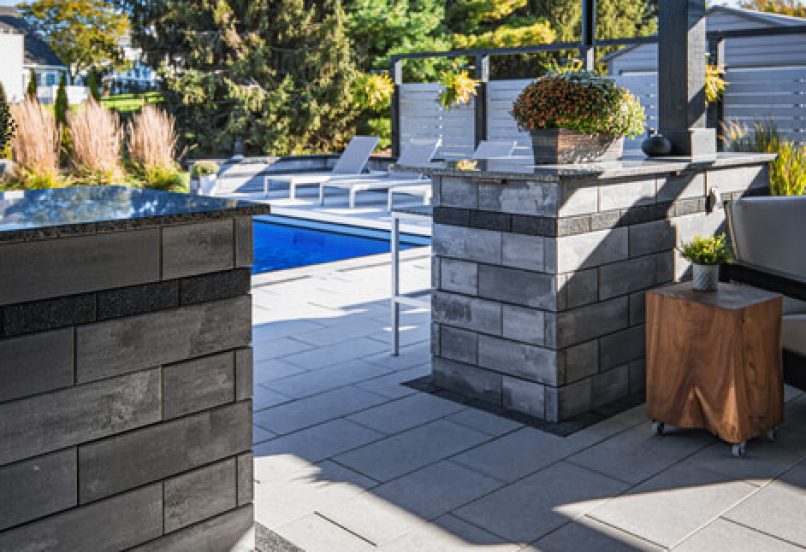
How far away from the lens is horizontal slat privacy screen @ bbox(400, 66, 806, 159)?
10.8m

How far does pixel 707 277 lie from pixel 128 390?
2.29m

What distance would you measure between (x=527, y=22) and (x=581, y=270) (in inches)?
710

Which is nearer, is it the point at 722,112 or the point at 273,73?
the point at 722,112

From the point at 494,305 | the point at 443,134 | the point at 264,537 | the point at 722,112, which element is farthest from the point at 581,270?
the point at 443,134

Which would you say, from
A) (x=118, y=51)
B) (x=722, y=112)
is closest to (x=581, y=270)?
(x=722, y=112)

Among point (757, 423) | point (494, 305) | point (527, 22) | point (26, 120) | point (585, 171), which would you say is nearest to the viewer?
point (757, 423)

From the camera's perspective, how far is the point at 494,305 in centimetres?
388

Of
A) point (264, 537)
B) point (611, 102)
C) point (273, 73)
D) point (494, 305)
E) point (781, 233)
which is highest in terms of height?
point (273, 73)

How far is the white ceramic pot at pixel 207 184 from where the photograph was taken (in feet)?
42.7

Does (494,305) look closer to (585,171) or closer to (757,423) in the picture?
(585,171)

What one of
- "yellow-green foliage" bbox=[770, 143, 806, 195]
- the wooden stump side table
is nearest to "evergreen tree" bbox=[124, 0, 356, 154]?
"yellow-green foliage" bbox=[770, 143, 806, 195]

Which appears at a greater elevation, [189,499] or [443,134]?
[443,134]

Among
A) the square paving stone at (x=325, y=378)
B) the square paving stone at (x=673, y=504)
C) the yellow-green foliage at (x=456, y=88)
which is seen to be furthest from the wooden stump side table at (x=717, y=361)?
the yellow-green foliage at (x=456, y=88)

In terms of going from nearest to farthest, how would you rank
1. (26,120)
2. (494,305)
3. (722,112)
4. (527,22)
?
(494,305), (26,120), (722,112), (527,22)
